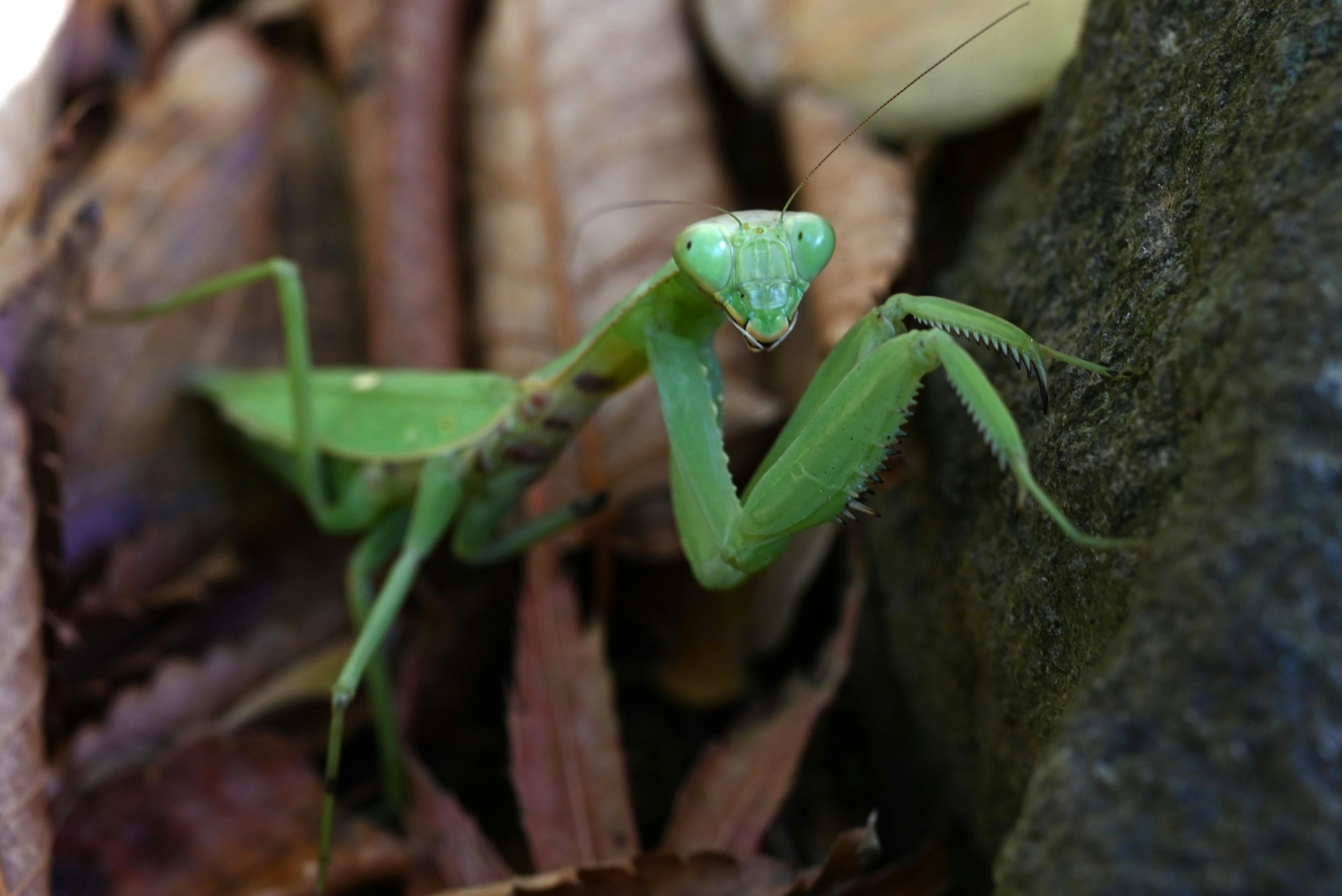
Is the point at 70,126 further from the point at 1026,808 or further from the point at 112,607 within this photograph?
the point at 1026,808

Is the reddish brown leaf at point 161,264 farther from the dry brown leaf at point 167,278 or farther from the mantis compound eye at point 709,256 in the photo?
the mantis compound eye at point 709,256

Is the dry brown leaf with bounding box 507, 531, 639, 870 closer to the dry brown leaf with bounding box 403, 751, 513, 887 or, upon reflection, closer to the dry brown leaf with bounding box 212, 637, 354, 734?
the dry brown leaf with bounding box 403, 751, 513, 887

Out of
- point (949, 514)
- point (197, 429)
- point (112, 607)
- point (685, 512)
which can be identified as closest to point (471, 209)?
point (197, 429)

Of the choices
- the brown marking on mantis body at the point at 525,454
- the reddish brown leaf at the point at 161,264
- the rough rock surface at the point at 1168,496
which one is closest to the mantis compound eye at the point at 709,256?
the rough rock surface at the point at 1168,496

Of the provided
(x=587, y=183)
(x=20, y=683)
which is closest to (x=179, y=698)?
(x=20, y=683)

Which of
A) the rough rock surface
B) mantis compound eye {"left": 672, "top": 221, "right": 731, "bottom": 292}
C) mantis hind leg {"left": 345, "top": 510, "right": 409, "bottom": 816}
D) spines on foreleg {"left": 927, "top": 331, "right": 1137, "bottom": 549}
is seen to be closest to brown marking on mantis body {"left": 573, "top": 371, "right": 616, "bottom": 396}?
mantis compound eye {"left": 672, "top": 221, "right": 731, "bottom": 292}

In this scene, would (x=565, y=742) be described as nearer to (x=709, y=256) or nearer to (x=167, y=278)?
(x=709, y=256)
